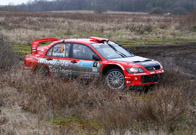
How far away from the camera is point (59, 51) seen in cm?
1013

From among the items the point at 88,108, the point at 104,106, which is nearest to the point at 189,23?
the point at 88,108

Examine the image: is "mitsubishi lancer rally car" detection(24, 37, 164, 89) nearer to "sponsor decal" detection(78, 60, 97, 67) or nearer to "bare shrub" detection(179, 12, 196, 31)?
"sponsor decal" detection(78, 60, 97, 67)

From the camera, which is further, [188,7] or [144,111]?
[188,7]

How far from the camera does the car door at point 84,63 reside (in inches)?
364

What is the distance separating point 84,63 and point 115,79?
114 cm

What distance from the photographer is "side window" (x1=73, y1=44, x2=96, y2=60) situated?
31.4 ft

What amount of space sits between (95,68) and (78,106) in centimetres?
232

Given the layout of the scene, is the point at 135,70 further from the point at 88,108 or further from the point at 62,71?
the point at 62,71

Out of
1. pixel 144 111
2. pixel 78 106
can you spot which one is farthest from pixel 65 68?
pixel 144 111

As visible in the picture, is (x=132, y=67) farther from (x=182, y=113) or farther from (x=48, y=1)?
(x=48, y=1)

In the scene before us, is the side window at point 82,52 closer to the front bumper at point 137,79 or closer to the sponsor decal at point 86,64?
the sponsor decal at point 86,64

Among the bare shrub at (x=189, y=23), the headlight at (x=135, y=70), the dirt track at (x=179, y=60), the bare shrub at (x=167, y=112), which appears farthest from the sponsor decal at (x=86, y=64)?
the bare shrub at (x=189, y=23)

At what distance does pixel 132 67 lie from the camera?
8.75 m

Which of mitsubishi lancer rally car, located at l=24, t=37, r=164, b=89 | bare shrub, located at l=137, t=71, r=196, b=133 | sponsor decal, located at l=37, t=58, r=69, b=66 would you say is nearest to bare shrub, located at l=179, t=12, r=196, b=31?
mitsubishi lancer rally car, located at l=24, t=37, r=164, b=89
